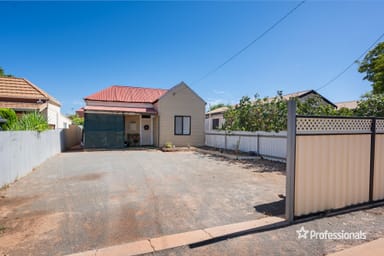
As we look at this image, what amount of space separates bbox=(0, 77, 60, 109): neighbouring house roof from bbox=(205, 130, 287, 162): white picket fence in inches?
518

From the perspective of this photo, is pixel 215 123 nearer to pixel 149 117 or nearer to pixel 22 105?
pixel 149 117

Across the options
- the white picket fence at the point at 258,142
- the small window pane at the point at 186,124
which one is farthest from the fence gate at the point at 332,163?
the small window pane at the point at 186,124

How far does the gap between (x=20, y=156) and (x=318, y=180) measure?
8.40 meters

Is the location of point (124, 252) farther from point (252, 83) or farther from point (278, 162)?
point (252, 83)

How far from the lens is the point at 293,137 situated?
11.4 ft

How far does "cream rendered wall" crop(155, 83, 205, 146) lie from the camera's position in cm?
1623

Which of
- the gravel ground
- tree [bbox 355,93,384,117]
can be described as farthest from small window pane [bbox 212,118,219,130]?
the gravel ground

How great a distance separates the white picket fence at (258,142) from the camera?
9.62 m

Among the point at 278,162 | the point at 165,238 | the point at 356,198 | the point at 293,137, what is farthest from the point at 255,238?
the point at 278,162

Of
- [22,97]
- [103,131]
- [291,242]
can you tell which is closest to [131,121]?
[103,131]

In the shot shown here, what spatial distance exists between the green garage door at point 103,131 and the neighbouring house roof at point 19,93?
3.62 meters

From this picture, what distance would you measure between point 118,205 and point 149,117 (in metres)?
13.7

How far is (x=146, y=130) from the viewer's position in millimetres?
17500

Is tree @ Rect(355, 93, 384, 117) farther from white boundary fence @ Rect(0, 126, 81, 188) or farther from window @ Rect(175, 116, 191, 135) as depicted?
white boundary fence @ Rect(0, 126, 81, 188)
